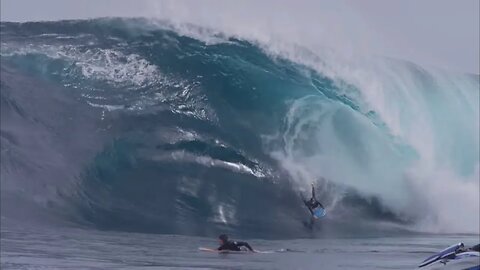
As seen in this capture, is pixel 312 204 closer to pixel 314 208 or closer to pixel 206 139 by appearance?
pixel 314 208

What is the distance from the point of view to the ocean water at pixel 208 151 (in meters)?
23.4

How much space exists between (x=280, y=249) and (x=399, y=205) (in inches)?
329

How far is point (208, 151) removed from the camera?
2628 centimetres

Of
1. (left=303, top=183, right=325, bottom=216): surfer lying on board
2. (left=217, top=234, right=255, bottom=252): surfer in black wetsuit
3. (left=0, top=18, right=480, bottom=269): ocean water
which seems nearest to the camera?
(left=217, top=234, right=255, bottom=252): surfer in black wetsuit

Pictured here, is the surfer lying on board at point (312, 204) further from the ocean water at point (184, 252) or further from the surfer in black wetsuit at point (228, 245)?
the surfer in black wetsuit at point (228, 245)

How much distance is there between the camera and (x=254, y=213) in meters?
24.8

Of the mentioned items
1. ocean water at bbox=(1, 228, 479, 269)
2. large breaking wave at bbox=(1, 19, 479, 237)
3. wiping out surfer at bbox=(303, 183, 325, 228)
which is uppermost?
large breaking wave at bbox=(1, 19, 479, 237)

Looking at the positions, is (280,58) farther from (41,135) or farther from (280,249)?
(280,249)

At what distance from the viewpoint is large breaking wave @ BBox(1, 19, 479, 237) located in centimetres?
2462

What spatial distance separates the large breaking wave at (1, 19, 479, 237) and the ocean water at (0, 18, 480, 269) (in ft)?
0.17

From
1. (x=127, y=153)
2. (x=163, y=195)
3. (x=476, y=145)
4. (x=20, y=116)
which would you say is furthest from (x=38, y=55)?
(x=476, y=145)

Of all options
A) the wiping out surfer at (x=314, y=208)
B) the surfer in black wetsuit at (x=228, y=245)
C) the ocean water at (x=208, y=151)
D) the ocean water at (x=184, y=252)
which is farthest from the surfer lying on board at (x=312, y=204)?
the surfer in black wetsuit at (x=228, y=245)

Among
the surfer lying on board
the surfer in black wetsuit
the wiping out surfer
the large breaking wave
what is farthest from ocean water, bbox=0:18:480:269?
the surfer in black wetsuit

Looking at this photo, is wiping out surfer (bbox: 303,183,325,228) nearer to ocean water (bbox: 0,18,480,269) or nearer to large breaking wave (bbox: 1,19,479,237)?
ocean water (bbox: 0,18,480,269)
